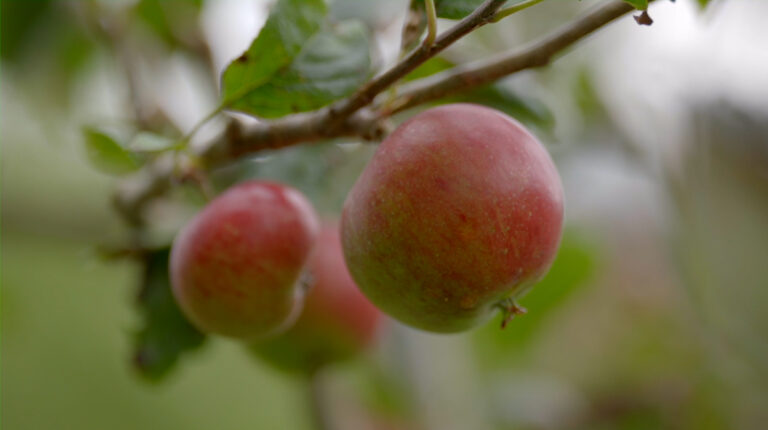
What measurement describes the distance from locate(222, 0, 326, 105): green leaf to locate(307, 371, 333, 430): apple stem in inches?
18.9

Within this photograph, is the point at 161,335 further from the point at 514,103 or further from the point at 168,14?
the point at 168,14

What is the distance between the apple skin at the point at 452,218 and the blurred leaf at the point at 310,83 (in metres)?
0.08

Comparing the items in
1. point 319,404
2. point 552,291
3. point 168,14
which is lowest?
point 552,291

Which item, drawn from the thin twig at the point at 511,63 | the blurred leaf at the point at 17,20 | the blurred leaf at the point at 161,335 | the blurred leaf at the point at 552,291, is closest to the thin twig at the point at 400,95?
the thin twig at the point at 511,63

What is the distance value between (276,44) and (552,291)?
931 millimetres

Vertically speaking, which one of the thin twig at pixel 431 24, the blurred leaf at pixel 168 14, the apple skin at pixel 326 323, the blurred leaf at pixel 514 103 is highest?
the thin twig at pixel 431 24

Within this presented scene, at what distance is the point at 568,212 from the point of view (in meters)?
1.48

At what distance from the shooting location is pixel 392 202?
0.45 m

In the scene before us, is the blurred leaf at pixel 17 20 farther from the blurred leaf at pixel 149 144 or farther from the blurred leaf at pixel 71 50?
the blurred leaf at pixel 149 144

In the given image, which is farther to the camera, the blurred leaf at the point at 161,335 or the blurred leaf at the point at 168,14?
the blurred leaf at the point at 168,14

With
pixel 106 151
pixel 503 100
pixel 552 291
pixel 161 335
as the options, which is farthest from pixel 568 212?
pixel 106 151

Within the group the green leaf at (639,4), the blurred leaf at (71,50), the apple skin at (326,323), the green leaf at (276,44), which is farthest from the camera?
the blurred leaf at (71,50)

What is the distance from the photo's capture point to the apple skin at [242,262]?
0.55 meters

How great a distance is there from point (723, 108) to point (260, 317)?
3.59 feet
